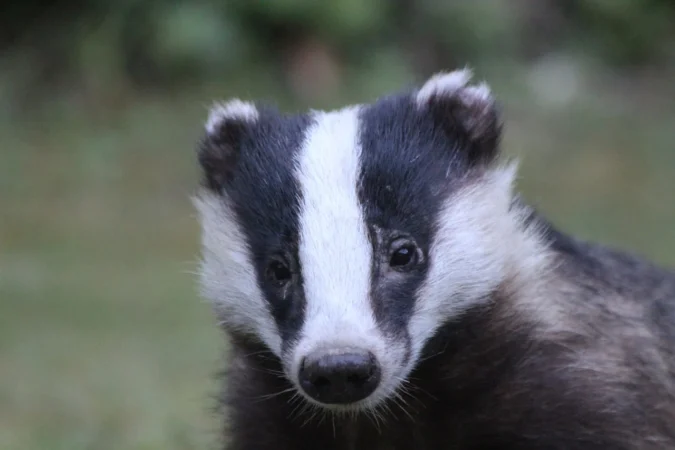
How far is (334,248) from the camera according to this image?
243 cm

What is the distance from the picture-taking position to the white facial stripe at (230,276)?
106 inches

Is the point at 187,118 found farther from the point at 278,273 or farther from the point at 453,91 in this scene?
the point at 278,273

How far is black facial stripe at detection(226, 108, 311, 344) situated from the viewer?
254cm

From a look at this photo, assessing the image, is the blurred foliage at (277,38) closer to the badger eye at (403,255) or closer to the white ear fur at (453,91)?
the white ear fur at (453,91)

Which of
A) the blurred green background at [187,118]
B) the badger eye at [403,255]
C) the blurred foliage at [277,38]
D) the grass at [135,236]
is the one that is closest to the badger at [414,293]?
the badger eye at [403,255]

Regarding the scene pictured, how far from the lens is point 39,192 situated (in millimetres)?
6719

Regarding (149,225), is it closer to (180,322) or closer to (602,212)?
(180,322)

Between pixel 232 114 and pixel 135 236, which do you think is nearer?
pixel 232 114

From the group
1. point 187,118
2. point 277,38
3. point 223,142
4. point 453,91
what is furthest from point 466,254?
point 277,38

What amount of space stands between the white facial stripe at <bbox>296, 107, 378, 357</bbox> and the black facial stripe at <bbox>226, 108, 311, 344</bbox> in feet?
0.14

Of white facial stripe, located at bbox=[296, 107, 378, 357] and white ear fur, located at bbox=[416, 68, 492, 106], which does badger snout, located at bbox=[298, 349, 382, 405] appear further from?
white ear fur, located at bbox=[416, 68, 492, 106]

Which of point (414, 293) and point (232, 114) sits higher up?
point (232, 114)

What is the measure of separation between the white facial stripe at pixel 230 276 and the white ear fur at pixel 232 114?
0.57 ft

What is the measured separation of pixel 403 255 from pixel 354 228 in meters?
0.13
